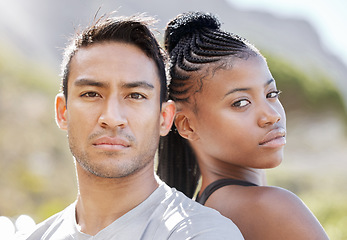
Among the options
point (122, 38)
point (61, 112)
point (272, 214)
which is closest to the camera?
point (272, 214)

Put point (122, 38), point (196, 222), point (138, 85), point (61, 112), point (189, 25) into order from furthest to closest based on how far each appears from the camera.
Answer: point (189, 25) < point (61, 112) < point (122, 38) < point (138, 85) < point (196, 222)

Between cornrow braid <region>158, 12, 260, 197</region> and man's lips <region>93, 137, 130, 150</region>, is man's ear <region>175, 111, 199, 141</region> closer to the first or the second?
cornrow braid <region>158, 12, 260, 197</region>

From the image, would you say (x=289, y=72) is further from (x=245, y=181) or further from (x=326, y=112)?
(x=245, y=181)

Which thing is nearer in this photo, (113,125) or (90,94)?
(113,125)

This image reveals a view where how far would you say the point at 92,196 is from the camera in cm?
241

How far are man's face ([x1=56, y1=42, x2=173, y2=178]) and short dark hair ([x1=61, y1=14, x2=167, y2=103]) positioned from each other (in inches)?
1.5

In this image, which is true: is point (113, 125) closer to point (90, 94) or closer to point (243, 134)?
point (90, 94)

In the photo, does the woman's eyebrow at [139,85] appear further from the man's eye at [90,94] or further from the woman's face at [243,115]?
the woman's face at [243,115]

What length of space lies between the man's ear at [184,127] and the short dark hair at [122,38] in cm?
15

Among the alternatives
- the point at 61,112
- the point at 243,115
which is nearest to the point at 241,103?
the point at 243,115

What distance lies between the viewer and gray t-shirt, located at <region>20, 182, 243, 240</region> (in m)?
1.98

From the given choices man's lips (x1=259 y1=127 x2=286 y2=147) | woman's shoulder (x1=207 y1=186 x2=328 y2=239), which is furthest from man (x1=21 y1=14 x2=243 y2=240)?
man's lips (x1=259 y1=127 x2=286 y2=147)

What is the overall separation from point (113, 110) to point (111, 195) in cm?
43

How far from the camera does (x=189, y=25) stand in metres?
2.79
